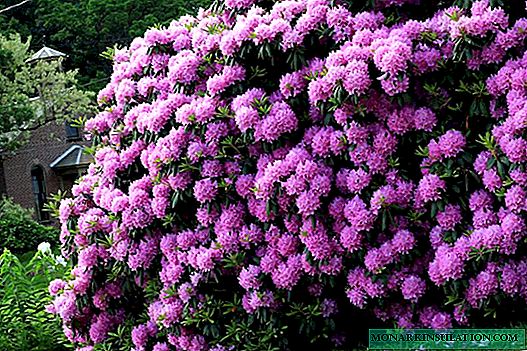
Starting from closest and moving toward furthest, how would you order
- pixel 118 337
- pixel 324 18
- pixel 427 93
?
pixel 427 93 < pixel 324 18 < pixel 118 337

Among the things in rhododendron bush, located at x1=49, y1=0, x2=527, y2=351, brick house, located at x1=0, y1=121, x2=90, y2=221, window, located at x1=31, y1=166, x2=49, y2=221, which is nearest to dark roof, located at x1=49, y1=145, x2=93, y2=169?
brick house, located at x1=0, y1=121, x2=90, y2=221

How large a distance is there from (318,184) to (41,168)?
22195mm

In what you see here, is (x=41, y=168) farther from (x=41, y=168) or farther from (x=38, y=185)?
(x=38, y=185)

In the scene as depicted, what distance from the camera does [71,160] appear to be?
24938 millimetres

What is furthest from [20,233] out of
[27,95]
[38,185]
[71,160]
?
[71,160]

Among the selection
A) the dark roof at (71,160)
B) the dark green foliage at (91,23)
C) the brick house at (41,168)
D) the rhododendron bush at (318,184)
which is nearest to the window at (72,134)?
the brick house at (41,168)

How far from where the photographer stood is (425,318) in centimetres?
394

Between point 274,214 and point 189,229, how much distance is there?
0.59 metres

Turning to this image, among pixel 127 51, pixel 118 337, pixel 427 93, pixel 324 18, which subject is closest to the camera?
pixel 427 93

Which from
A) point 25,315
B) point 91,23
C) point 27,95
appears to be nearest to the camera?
point 25,315

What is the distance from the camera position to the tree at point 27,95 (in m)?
19.0

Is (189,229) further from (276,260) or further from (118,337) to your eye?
(118,337)

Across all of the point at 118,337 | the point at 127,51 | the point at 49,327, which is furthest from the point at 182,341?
the point at 127,51

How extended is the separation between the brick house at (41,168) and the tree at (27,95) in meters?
3.67
